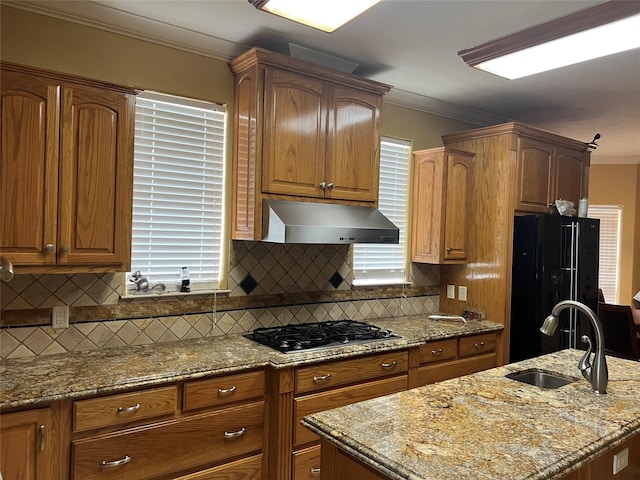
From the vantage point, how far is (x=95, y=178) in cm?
225

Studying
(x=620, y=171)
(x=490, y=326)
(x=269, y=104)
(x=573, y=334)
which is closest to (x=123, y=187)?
(x=269, y=104)

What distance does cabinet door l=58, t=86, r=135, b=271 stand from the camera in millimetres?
2168

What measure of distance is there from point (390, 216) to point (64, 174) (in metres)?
2.57

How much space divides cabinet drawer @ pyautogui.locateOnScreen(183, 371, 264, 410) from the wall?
619mm

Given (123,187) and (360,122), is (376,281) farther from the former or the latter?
(123,187)

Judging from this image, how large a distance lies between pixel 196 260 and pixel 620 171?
625cm

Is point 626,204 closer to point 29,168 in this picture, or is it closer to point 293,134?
point 293,134

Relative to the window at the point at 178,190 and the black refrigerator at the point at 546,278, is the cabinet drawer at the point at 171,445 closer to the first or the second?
the window at the point at 178,190

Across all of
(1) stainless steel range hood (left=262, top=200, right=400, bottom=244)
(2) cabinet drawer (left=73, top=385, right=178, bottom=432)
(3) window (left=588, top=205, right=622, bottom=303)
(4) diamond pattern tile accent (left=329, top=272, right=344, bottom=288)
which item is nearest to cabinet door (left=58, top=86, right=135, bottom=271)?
(2) cabinet drawer (left=73, top=385, right=178, bottom=432)

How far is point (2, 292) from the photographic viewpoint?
231 cm

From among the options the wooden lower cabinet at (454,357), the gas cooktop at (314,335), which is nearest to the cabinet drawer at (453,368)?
the wooden lower cabinet at (454,357)

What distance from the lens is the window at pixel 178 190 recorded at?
2762 millimetres

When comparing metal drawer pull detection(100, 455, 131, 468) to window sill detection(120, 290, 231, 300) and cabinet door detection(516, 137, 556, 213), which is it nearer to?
window sill detection(120, 290, 231, 300)

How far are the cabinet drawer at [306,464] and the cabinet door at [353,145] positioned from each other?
156 centimetres
